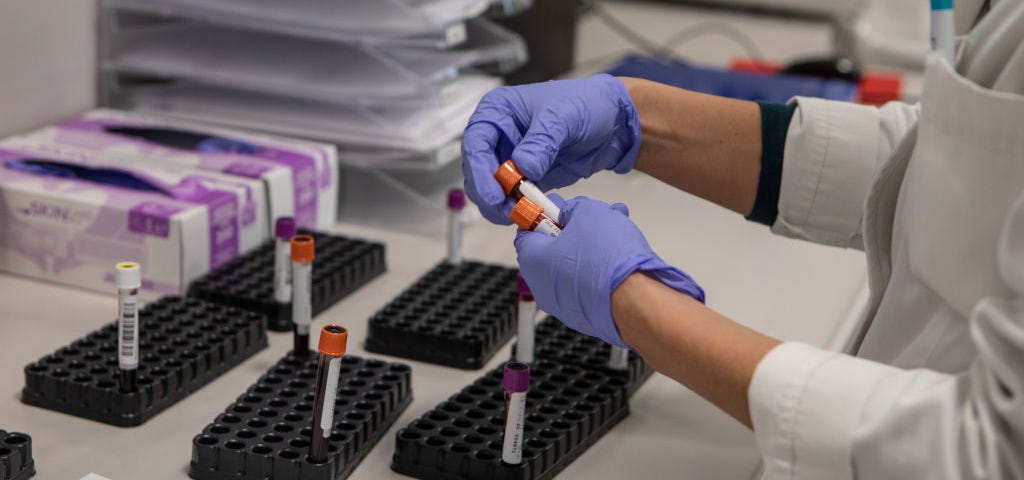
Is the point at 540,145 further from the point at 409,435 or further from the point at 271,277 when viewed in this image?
the point at 271,277

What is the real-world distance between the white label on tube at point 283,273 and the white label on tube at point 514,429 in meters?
0.36

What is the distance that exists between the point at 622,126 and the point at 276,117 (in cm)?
59

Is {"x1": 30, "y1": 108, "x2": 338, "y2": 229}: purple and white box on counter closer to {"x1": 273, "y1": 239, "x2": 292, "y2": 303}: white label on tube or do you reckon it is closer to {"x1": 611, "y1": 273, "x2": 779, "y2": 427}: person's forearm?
{"x1": 273, "y1": 239, "x2": 292, "y2": 303}: white label on tube

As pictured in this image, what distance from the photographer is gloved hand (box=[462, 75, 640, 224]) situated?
999mm

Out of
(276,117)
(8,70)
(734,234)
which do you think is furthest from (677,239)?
(8,70)

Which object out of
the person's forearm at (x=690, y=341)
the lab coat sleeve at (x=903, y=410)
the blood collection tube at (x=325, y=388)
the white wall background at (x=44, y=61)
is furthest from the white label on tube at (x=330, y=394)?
the white wall background at (x=44, y=61)

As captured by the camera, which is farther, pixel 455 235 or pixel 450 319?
pixel 455 235

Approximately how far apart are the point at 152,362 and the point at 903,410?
68 centimetres

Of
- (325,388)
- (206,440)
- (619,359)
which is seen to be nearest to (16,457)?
(206,440)

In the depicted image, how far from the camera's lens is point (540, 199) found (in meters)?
0.97

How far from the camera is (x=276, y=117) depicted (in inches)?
61.6

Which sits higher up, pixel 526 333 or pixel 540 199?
pixel 540 199

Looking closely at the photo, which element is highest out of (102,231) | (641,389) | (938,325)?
(938,325)

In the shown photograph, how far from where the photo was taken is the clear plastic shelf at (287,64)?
5.01 ft
